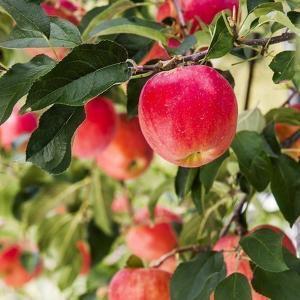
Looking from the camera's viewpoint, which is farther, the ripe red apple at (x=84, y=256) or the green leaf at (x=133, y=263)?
Result: the ripe red apple at (x=84, y=256)

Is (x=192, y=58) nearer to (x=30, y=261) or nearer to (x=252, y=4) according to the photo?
(x=252, y=4)

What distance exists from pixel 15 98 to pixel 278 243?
38 centimetres

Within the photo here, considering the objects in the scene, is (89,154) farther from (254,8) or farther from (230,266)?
(254,8)

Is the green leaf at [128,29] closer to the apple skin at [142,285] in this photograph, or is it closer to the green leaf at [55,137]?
the green leaf at [55,137]

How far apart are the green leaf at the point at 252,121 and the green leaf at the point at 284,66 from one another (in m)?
0.33

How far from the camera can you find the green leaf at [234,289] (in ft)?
2.79

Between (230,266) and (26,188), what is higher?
(230,266)

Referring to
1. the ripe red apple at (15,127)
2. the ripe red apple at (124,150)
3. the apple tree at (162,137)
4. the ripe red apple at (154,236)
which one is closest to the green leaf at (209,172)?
Answer: the apple tree at (162,137)

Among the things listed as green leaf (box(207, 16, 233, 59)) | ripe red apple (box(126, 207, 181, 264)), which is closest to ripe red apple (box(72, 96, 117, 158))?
ripe red apple (box(126, 207, 181, 264))

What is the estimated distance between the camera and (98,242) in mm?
1818

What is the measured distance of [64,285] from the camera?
5.96ft

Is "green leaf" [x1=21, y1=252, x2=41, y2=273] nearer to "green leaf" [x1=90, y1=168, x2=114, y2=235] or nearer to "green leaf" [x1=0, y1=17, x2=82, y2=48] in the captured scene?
"green leaf" [x1=90, y1=168, x2=114, y2=235]

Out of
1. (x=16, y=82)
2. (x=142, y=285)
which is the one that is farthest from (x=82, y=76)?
(x=142, y=285)

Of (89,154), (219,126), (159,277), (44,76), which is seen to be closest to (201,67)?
(219,126)
